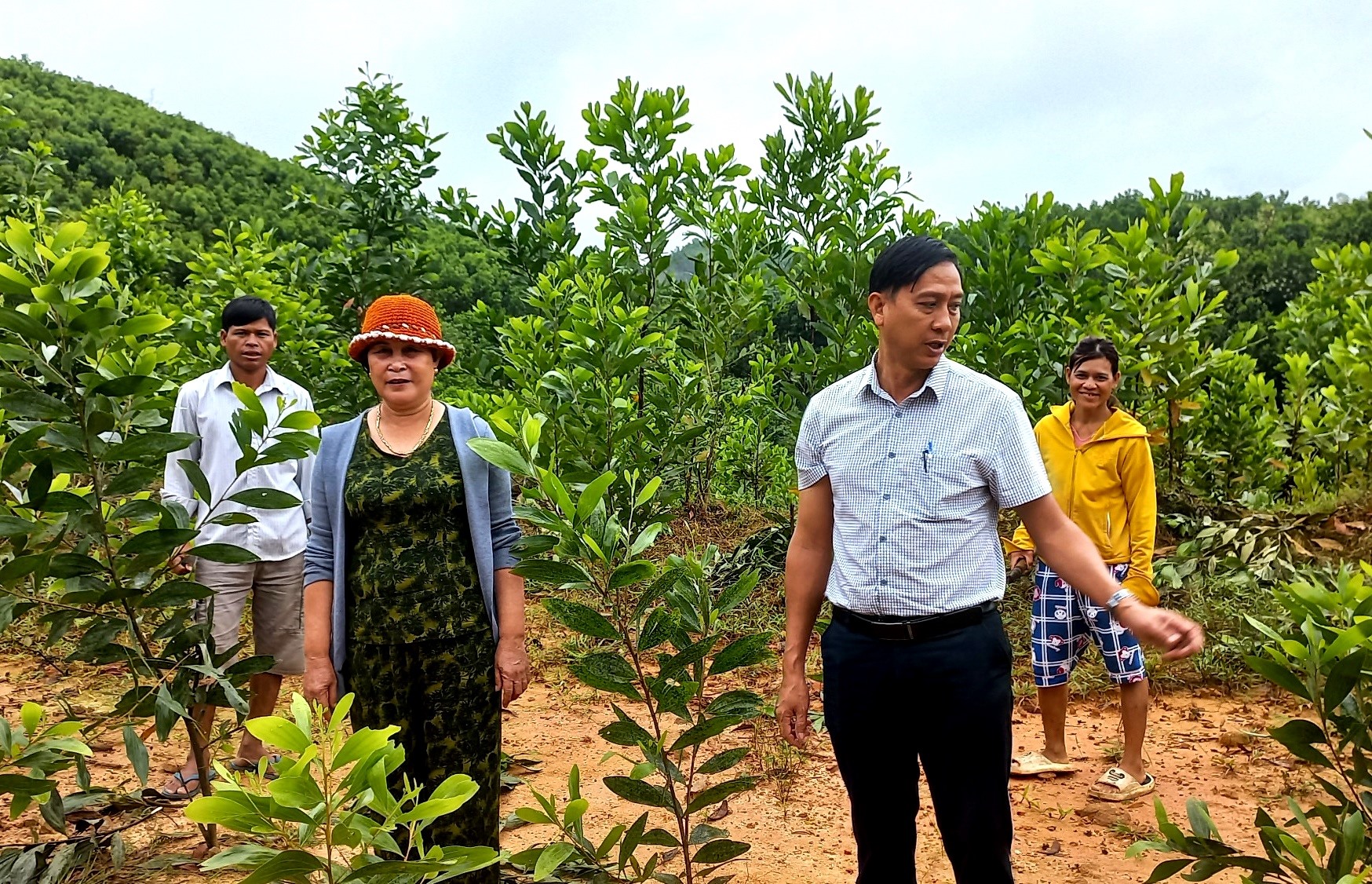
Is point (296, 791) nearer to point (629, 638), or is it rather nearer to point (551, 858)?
point (551, 858)

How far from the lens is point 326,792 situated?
1.35 meters

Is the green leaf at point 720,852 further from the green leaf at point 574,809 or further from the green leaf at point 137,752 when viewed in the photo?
the green leaf at point 137,752

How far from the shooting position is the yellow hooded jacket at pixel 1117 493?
11.9 feet

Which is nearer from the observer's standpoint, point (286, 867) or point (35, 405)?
point (286, 867)

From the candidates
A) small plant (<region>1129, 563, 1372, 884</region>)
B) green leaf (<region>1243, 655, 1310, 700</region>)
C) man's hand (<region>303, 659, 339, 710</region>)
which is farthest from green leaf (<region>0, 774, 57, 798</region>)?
green leaf (<region>1243, 655, 1310, 700</region>)

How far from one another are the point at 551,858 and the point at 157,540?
1330 mm

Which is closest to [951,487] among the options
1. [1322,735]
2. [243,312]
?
[1322,735]

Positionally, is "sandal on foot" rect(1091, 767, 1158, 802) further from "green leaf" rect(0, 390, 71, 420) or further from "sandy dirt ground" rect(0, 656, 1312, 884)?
"green leaf" rect(0, 390, 71, 420)

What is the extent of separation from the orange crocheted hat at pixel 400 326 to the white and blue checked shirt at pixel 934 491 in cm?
115

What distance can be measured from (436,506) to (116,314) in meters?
0.97

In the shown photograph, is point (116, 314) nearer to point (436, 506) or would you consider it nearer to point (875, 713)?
point (436, 506)

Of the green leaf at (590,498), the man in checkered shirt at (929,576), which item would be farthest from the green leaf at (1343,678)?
the green leaf at (590,498)

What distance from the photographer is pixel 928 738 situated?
214 cm

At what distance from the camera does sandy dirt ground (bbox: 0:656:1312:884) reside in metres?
3.25
